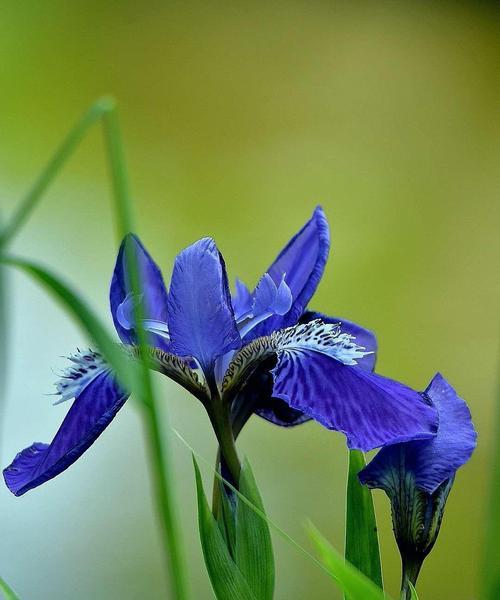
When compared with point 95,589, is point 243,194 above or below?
above

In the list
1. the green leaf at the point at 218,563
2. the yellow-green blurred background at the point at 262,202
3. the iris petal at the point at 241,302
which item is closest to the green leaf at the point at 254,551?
the green leaf at the point at 218,563

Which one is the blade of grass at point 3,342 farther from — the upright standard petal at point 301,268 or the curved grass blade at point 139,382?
the upright standard petal at point 301,268

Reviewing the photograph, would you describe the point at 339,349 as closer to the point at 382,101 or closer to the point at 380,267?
the point at 380,267

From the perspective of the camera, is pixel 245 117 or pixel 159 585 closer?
pixel 159 585

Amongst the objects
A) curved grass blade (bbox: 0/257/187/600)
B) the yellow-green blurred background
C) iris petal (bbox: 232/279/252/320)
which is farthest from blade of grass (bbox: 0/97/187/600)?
the yellow-green blurred background

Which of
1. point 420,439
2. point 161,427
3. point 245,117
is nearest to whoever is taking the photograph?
point 161,427

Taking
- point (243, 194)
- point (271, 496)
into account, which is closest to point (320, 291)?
point (243, 194)
